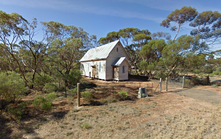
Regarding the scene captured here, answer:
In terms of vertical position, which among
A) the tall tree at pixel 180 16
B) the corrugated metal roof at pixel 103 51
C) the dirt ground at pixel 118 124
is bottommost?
the dirt ground at pixel 118 124

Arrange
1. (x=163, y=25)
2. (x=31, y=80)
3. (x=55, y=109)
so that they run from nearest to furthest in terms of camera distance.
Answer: (x=55, y=109) → (x=31, y=80) → (x=163, y=25)

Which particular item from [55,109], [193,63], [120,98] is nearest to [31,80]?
[55,109]

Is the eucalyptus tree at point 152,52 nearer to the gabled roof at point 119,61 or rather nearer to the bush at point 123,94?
the gabled roof at point 119,61

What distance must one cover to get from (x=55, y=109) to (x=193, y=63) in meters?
18.5

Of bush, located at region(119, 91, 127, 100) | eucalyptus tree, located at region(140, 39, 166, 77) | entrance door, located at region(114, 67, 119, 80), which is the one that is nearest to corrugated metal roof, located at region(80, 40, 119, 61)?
entrance door, located at region(114, 67, 119, 80)

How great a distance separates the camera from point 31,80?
10000 millimetres

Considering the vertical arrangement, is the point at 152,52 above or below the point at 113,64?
above

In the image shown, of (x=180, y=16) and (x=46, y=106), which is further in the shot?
(x=180, y=16)

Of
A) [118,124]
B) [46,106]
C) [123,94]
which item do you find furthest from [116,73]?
[118,124]

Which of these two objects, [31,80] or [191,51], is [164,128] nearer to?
[31,80]

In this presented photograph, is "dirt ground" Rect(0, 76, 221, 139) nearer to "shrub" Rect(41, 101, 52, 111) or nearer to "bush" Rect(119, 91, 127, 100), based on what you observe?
"shrub" Rect(41, 101, 52, 111)

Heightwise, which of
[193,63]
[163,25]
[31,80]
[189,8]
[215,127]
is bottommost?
[215,127]

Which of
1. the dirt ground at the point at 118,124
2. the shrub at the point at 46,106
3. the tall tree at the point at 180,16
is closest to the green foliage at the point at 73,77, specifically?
the dirt ground at the point at 118,124

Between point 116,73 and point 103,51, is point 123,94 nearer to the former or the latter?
point 116,73
